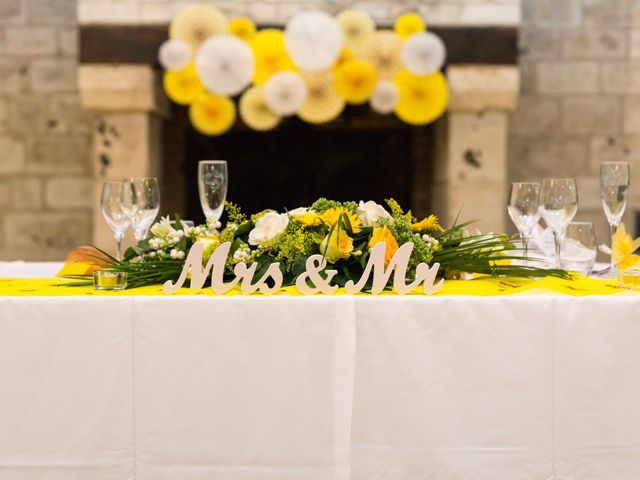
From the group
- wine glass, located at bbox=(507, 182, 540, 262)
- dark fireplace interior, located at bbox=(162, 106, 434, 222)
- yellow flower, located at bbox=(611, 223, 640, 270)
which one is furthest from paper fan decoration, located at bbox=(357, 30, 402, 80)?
yellow flower, located at bbox=(611, 223, 640, 270)

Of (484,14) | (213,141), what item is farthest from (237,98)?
(484,14)

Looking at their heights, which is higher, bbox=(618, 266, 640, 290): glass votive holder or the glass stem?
the glass stem

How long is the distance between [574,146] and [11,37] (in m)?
3.14

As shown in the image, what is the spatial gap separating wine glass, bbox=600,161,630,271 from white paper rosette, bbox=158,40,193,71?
8.69 ft

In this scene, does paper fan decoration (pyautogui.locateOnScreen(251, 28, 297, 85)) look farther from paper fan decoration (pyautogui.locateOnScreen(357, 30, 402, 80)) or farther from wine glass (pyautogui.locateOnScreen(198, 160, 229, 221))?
wine glass (pyautogui.locateOnScreen(198, 160, 229, 221))

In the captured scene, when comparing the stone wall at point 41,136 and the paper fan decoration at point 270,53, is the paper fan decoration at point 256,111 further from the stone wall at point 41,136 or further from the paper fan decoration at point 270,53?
the stone wall at point 41,136

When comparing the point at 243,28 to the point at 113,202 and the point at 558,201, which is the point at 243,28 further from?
the point at 558,201

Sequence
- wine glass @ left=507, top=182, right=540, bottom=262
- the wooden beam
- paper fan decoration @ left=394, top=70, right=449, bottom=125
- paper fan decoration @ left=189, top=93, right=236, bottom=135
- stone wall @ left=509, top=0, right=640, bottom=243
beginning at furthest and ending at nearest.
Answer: stone wall @ left=509, top=0, right=640, bottom=243
paper fan decoration @ left=189, top=93, right=236, bottom=135
paper fan decoration @ left=394, top=70, right=449, bottom=125
the wooden beam
wine glass @ left=507, top=182, right=540, bottom=262

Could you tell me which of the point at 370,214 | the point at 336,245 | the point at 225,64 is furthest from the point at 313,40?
the point at 336,245

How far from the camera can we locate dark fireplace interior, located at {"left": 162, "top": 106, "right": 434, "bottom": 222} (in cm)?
438

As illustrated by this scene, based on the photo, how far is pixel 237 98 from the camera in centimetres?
413

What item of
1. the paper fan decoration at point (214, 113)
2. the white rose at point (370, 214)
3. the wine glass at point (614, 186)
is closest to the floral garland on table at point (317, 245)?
the white rose at point (370, 214)

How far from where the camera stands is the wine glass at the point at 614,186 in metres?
1.53

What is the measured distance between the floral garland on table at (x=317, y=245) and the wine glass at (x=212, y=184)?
0.64 ft
